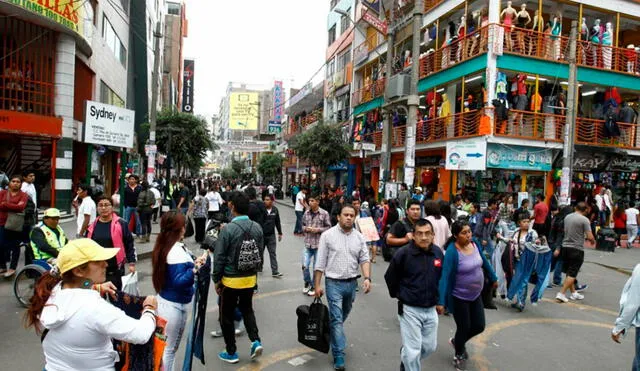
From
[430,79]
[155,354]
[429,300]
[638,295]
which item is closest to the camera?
[155,354]

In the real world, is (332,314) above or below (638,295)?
below

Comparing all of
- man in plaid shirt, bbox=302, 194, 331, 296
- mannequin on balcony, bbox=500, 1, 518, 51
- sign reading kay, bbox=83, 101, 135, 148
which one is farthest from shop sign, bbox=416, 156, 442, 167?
man in plaid shirt, bbox=302, 194, 331, 296

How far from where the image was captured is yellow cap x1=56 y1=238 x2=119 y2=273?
2367 millimetres

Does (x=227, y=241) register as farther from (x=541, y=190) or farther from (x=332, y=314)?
(x=541, y=190)

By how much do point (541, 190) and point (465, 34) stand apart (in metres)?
6.95

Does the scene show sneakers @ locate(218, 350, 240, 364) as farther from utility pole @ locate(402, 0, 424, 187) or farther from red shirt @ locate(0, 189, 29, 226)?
utility pole @ locate(402, 0, 424, 187)

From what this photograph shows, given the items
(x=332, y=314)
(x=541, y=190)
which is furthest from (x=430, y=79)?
(x=332, y=314)

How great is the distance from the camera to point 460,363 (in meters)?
4.69

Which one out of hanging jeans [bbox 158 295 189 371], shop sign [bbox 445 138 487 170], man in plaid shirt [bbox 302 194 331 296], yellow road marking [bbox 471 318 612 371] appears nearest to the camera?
hanging jeans [bbox 158 295 189 371]

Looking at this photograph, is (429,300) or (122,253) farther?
(122,253)

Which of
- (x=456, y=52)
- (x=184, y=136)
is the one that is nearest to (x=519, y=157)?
(x=456, y=52)

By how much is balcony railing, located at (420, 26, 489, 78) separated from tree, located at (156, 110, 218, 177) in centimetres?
1335

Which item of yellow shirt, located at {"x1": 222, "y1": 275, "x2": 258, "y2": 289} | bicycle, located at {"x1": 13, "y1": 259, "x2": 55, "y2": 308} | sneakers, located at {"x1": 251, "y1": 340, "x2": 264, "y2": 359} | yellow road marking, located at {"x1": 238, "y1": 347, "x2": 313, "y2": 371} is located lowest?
yellow road marking, located at {"x1": 238, "y1": 347, "x2": 313, "y2": 371}

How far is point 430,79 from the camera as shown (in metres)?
20.4
